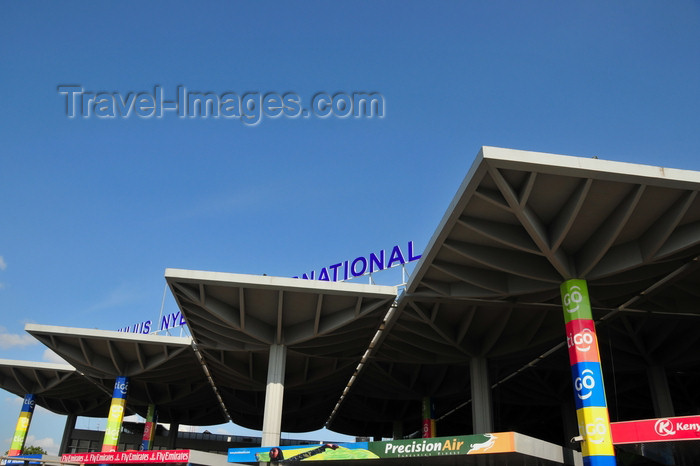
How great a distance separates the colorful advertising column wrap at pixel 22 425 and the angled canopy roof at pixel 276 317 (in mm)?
26772

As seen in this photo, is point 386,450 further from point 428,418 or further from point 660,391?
point 428,418

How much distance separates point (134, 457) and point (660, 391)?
35.4 metres

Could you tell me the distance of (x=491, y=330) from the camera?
36.8m

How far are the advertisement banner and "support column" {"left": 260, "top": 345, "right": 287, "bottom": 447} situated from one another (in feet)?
6.06

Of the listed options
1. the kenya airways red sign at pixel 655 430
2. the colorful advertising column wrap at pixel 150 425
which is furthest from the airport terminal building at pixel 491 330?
the colorful advertising column wrap at pixel 150 425

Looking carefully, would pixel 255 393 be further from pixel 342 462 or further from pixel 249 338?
pixel 342 462

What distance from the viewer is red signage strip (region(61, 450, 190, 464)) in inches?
1175

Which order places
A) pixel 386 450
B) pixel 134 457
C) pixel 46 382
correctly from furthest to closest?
pixel 46 382
pixel 134 457
pixel 386 450

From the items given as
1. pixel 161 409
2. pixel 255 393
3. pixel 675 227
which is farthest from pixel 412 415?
pixel 675 227

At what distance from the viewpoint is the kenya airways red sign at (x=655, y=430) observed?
75.3 ft

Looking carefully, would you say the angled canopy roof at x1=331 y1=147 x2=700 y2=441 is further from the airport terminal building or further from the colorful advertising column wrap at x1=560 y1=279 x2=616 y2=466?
the colorful advertising column wrap at x1=560 y1=279 x2=616 y2=466

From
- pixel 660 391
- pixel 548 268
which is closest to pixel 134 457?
pixel 548 268

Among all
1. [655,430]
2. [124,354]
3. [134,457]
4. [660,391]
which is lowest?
[134,457]

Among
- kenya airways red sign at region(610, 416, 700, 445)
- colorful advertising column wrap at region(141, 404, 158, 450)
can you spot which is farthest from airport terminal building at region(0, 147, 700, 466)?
colorful advertising column wrap at region(141, 404, 158, 450)
